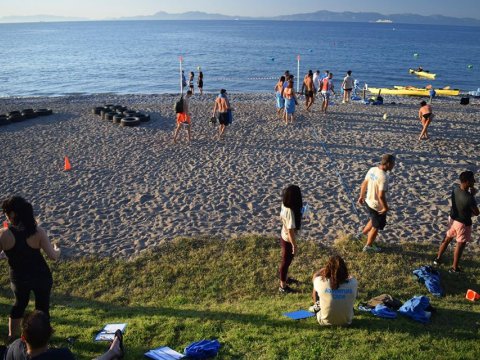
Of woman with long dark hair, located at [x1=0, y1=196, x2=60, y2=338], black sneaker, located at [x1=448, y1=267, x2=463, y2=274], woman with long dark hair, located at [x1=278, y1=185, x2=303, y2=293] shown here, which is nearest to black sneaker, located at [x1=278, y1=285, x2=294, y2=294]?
woman with long dark hair, located at [x1=278, y1=185, x2=303, y2=293]

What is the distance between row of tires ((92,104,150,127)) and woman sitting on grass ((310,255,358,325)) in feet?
46.5

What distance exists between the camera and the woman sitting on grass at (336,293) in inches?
203

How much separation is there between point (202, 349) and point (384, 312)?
2432mm

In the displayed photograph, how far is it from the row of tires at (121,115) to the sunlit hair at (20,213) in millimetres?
13581

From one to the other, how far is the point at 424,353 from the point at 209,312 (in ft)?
9.07

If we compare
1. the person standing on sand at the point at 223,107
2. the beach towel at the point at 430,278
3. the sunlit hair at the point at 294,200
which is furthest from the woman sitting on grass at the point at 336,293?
the person standing on sand at the point at 223,107

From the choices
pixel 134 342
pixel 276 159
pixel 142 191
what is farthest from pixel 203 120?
pixel 134 342

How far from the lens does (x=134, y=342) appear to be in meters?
Answer: 5.14

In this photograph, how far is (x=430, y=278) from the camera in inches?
267

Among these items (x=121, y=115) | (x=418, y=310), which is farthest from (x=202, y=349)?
(x=121, y=115)

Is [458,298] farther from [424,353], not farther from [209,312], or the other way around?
[209,312]

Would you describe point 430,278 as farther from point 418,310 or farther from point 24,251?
point 24,251

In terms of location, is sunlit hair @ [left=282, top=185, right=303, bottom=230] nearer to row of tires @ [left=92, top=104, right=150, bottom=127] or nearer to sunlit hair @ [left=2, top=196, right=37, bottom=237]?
sunlit hair @ [left=2, top=196, right=37, bottom=237]

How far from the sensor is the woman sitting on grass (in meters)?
5.16
